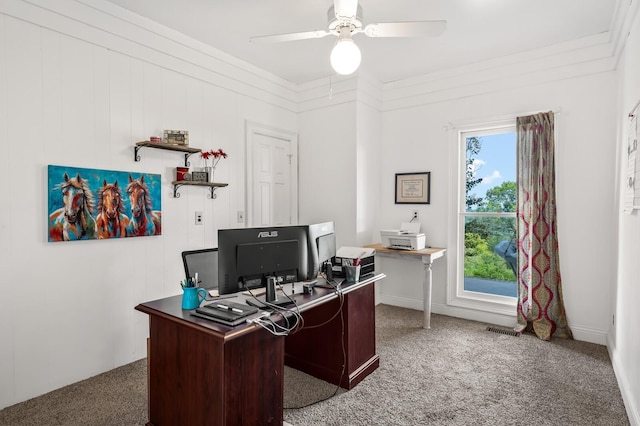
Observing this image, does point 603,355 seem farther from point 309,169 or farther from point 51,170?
point 51,170

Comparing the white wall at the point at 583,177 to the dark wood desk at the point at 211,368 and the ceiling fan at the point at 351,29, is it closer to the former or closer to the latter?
the ceiling fan at the point at 351,29

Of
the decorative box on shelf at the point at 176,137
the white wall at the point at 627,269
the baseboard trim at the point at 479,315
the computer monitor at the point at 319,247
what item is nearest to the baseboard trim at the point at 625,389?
the white wall at the point at 627,269

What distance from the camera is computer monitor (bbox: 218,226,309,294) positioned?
6.42 ft

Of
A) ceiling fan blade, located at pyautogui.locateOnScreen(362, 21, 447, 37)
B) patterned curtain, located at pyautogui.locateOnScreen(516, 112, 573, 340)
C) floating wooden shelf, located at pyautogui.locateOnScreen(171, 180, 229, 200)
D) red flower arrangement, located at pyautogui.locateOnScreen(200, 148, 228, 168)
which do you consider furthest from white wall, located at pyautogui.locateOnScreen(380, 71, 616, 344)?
floating wooden shelf, located at pyautogui.locateOnScreen(171, 180, 229, 200)

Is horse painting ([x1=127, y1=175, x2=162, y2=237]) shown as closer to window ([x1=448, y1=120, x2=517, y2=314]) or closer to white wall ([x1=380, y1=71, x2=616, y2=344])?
window ([x1=448, y1=120, x2=517, y2=314])

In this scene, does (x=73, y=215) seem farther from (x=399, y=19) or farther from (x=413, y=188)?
(x=413, y=188)

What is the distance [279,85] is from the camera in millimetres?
4375

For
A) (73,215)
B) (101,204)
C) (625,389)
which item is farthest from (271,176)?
(625,389)

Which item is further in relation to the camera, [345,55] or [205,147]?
[205,147]

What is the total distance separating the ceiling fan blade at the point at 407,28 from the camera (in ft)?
7.29

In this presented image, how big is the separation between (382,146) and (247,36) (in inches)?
83.2

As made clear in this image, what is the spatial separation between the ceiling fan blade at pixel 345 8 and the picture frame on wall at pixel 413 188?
7.99 ft

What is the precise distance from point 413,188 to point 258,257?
2.82m

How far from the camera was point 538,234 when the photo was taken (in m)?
3.50
